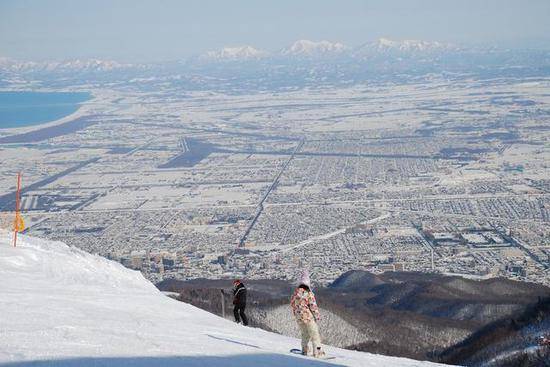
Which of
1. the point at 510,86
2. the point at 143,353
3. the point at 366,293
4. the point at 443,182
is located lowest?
the point at 510,86

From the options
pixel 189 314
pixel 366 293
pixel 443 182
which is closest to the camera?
pixel 189 314

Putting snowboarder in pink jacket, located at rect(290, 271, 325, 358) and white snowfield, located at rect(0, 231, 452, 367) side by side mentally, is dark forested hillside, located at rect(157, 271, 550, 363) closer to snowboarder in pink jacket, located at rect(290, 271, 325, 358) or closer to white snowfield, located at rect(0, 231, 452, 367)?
white snowfield, located at rect(0, 231, 452, 367)

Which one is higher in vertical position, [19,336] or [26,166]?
[19,336]

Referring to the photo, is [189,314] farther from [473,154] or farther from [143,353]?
[473,154]

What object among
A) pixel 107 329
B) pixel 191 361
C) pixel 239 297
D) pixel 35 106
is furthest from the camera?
pixel 35 106

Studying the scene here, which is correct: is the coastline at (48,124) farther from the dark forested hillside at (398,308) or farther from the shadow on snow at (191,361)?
the shadow on snow at (191,361)

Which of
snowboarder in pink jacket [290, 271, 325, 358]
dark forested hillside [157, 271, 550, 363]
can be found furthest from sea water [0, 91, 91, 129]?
snowboarder in pink jacket [290, 271, 325, 358]

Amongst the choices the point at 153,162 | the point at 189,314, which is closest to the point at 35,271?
the point at 189,314

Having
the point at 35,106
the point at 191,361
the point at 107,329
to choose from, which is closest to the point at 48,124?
the point at 35,106

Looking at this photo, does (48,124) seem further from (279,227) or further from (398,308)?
(398,308)

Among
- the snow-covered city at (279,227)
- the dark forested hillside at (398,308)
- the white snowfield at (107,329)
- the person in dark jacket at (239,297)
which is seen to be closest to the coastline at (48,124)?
the snow-covered city at (279,227)
